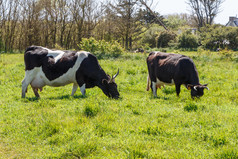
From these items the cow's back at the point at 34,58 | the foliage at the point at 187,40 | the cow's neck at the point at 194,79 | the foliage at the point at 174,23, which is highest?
the foliage at the point at 174,23

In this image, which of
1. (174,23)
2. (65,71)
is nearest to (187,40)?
(174,23)

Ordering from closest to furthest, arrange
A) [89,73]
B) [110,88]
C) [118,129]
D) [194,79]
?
[118,129]
[194,79]
[110,88]
[89,73]

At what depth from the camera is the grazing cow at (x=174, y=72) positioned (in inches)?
342

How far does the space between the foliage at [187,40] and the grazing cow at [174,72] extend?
24.5 meters

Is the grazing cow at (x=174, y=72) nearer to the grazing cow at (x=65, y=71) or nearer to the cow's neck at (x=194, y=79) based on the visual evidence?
the cow's neck at (x=194, y=79)

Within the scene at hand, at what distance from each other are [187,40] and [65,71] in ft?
90.1

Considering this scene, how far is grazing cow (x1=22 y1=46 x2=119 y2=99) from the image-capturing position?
8945mm

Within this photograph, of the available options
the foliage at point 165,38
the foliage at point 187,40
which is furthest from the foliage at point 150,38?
the foliage at point 187,40

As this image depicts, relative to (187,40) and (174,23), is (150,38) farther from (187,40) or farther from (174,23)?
(174,23)

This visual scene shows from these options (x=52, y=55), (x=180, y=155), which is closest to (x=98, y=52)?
(x=52, y=55)

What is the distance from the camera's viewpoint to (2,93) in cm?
970

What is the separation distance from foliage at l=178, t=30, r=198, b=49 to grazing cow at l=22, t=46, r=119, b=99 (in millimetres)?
26653

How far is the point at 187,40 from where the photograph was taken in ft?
110

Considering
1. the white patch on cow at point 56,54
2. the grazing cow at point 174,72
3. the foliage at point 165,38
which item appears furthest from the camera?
the foliage at point 165,38
